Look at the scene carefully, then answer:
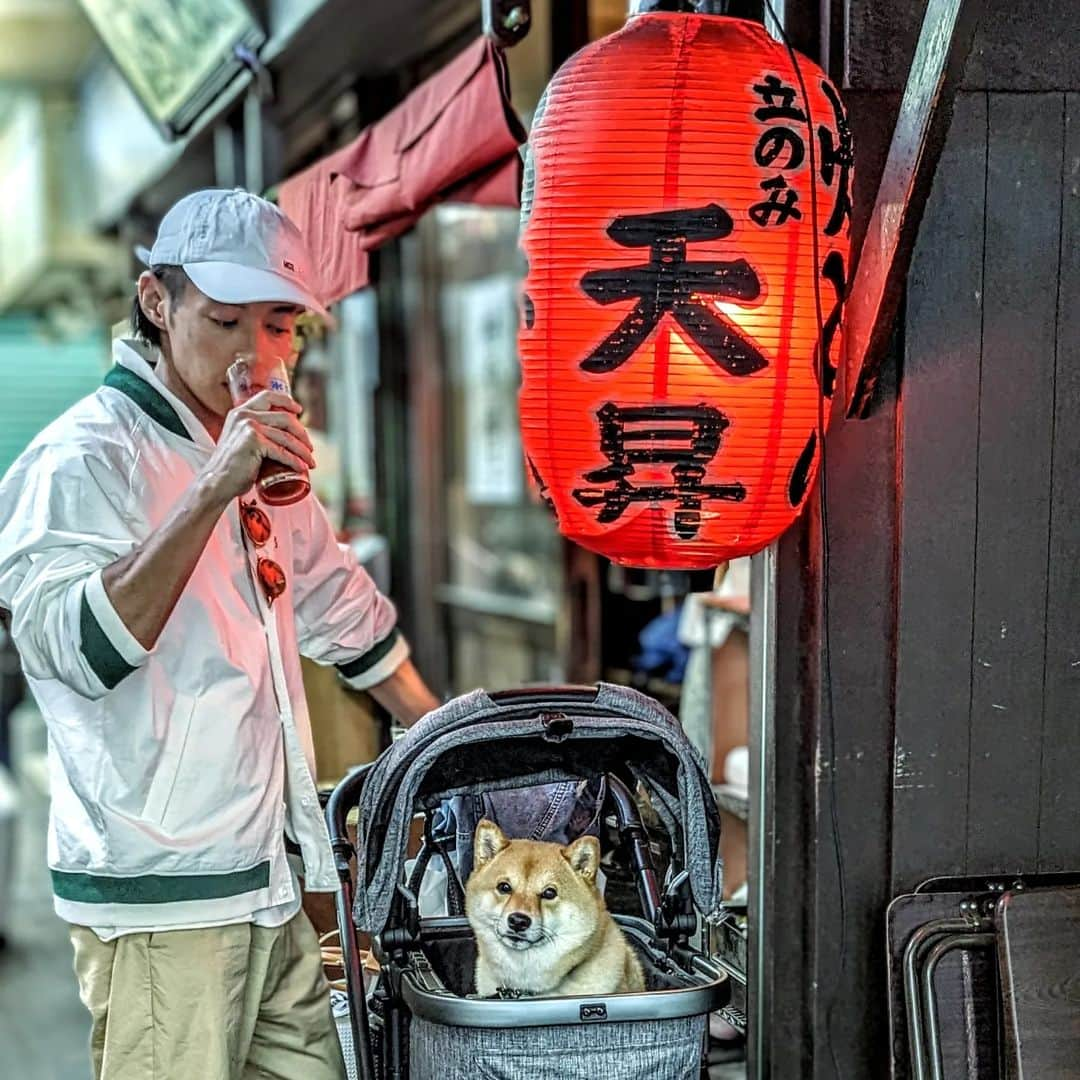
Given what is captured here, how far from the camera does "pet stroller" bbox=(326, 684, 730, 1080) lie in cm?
326

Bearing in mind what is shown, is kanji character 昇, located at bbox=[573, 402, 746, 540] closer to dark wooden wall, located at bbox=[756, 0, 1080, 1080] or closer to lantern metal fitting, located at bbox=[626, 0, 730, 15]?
dark wooden wall, located at bbox=[756, 0, 1080, 1080]

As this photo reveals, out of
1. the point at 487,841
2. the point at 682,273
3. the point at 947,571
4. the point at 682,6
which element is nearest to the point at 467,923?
the point at 487,841

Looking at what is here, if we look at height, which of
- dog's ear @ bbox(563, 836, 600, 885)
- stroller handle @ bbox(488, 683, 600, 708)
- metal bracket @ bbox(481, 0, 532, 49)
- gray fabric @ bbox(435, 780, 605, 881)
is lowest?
dog's ear @ bbox(563, 836, 600, 885)

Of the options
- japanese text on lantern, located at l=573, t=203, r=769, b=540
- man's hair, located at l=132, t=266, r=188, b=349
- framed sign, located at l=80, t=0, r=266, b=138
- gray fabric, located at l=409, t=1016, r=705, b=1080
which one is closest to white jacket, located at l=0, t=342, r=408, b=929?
man's hair, located at l=132, t=266, r=188, b=349

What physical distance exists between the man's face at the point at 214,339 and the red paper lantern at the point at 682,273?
0.63m

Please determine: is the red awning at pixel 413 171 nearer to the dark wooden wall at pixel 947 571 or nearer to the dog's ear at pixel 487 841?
the dark wooden wall at pixel 947 571

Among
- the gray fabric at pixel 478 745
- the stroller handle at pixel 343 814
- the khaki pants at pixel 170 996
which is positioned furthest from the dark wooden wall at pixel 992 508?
the khaki pants at pixel 170 996

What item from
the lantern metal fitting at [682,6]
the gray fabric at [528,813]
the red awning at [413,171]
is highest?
the lantern metal fitting at [682,6]

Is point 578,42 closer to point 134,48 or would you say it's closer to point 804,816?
point 134,48

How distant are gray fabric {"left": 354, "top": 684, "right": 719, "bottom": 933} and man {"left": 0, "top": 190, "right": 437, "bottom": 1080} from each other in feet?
0.73

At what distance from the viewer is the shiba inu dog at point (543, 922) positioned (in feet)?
12.0

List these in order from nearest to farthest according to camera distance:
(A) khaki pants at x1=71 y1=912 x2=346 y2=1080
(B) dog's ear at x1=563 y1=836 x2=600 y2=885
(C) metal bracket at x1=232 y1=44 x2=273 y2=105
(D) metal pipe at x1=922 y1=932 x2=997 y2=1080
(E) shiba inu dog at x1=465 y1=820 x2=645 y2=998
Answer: (A) khaki pants at x1=71 y1=912 x2=346 y2=1080 < (E) shiba inu dog at x1=465 y1=820 x2=645 y2=998 < (B) dog's ear at x1=563 y1=836 x2=600 y2=885 < (D) metal pipe at x1=922 y1=932 x2=997 y2=1080 < (C) metal bracket at x1=232 y1=44 x2=273 y2=105

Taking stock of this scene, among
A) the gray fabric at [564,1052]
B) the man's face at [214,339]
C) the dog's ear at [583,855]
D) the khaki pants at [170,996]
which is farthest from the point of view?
the dog's ear at [583,855]

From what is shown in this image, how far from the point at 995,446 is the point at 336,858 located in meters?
2.01
